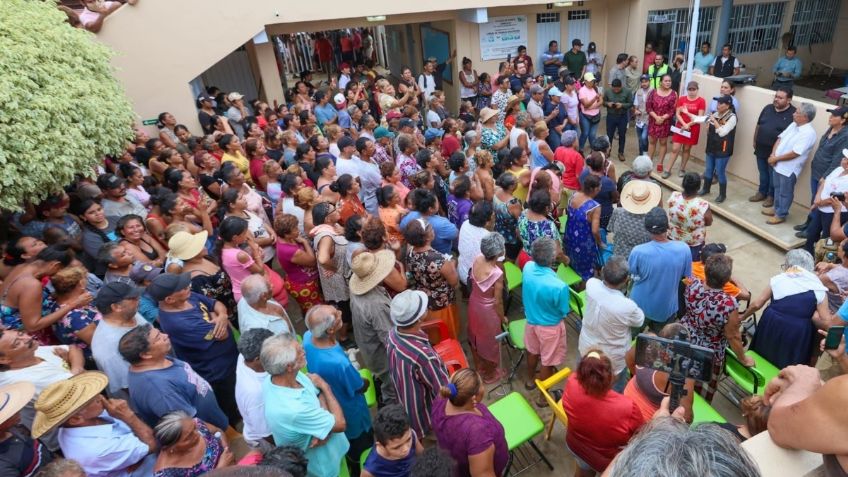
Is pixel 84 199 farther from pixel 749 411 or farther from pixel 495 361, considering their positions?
pixel 749 411

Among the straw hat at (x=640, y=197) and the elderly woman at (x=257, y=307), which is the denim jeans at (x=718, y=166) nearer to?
the straw hat at (x=640, y=197)

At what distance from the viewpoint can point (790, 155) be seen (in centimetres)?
597

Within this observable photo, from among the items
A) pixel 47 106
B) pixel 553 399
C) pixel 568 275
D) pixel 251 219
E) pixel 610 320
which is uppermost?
pixel 47 106

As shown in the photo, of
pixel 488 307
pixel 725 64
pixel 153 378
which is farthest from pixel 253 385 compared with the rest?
pixel 725 64

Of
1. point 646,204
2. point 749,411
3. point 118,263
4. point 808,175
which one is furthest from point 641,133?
point 118,263

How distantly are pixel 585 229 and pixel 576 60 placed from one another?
7720 millimetres

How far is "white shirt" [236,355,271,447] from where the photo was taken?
2.83 m

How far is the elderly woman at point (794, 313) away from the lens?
3.37m

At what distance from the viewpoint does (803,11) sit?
12.7 m

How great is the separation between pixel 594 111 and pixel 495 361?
612 centimetres

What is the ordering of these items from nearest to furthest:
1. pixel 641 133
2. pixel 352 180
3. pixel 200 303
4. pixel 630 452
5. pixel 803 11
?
pixel 630 452 < pixel 200 303 < pixel 352 180 < pixel 641 133 < pixel 803 11

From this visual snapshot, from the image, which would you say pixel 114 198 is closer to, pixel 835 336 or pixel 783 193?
pixel 835 336

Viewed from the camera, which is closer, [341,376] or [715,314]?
[341,376]

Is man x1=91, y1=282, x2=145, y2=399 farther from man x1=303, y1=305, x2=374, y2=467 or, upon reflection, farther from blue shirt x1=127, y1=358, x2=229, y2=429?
man x1=303, y1=305, x2=374, y2=467
